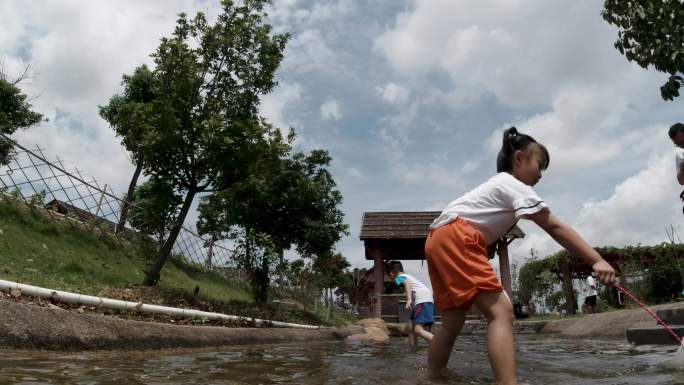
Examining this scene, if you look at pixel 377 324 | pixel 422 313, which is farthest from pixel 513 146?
pixel 377 324

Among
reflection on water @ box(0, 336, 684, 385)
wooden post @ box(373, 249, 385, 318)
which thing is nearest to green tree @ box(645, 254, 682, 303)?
wooden post @ box(373, 249, 385, 318)

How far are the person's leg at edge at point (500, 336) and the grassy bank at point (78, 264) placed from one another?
6463 millimetres

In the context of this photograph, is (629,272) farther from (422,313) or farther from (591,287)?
(422,313)

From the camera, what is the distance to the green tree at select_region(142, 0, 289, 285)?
9.67 metres

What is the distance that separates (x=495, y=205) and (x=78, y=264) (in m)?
9.93

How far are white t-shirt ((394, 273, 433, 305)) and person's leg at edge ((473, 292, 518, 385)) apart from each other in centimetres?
471

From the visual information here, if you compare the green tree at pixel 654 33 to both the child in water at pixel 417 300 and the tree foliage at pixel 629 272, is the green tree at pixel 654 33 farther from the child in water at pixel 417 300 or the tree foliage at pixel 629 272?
the tree foliage at pixel 629 272

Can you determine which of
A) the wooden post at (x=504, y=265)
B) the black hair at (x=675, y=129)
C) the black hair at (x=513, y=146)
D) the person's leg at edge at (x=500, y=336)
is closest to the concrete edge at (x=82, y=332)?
the person's leg at edge at (x=500, y=336)

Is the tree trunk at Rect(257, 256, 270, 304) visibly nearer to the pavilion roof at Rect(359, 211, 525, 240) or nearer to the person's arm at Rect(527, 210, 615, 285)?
the pavilion roof at Rect(359, 211, 525, 240)

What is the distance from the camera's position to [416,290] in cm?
709

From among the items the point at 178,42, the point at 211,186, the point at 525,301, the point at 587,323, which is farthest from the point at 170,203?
the point at 525,301

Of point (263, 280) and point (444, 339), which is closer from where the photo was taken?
point (444, 339)

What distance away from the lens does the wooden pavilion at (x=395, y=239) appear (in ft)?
50.1

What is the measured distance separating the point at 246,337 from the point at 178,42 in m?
6.44
